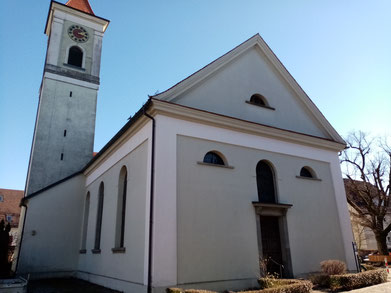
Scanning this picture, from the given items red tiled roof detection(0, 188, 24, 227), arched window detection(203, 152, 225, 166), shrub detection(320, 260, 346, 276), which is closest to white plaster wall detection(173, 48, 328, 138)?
arched window detection(203, 152, 225, 166)

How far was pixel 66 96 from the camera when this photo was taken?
24.4m

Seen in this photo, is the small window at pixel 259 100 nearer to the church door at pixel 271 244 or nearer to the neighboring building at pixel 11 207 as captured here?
the church door at pixel 271 244

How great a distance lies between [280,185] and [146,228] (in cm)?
660

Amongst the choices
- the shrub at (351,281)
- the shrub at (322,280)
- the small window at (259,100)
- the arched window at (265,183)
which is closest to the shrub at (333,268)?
the shrub at (322,280)

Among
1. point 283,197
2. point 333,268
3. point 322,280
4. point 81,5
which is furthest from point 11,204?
point 333,268

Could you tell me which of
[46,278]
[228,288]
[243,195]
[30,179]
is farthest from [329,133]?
[30,179]

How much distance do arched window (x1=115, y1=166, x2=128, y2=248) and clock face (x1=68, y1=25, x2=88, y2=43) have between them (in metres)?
17.8

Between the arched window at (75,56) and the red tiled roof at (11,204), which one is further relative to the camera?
the red tiled roof at (11,204)

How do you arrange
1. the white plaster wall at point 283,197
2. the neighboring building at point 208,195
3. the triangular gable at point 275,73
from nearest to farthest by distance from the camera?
the white plaster wall at point 283,197 < the neighboring building at point 208,195 < the triangular gable at point 275,73

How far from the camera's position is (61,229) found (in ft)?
61.8

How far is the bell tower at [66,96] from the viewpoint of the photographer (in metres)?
22.4

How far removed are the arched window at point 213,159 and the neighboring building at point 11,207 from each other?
116 feet

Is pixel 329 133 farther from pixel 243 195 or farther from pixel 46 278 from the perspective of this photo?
pixel 46 278

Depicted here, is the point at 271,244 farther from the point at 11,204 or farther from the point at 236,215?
the point at 11,204
